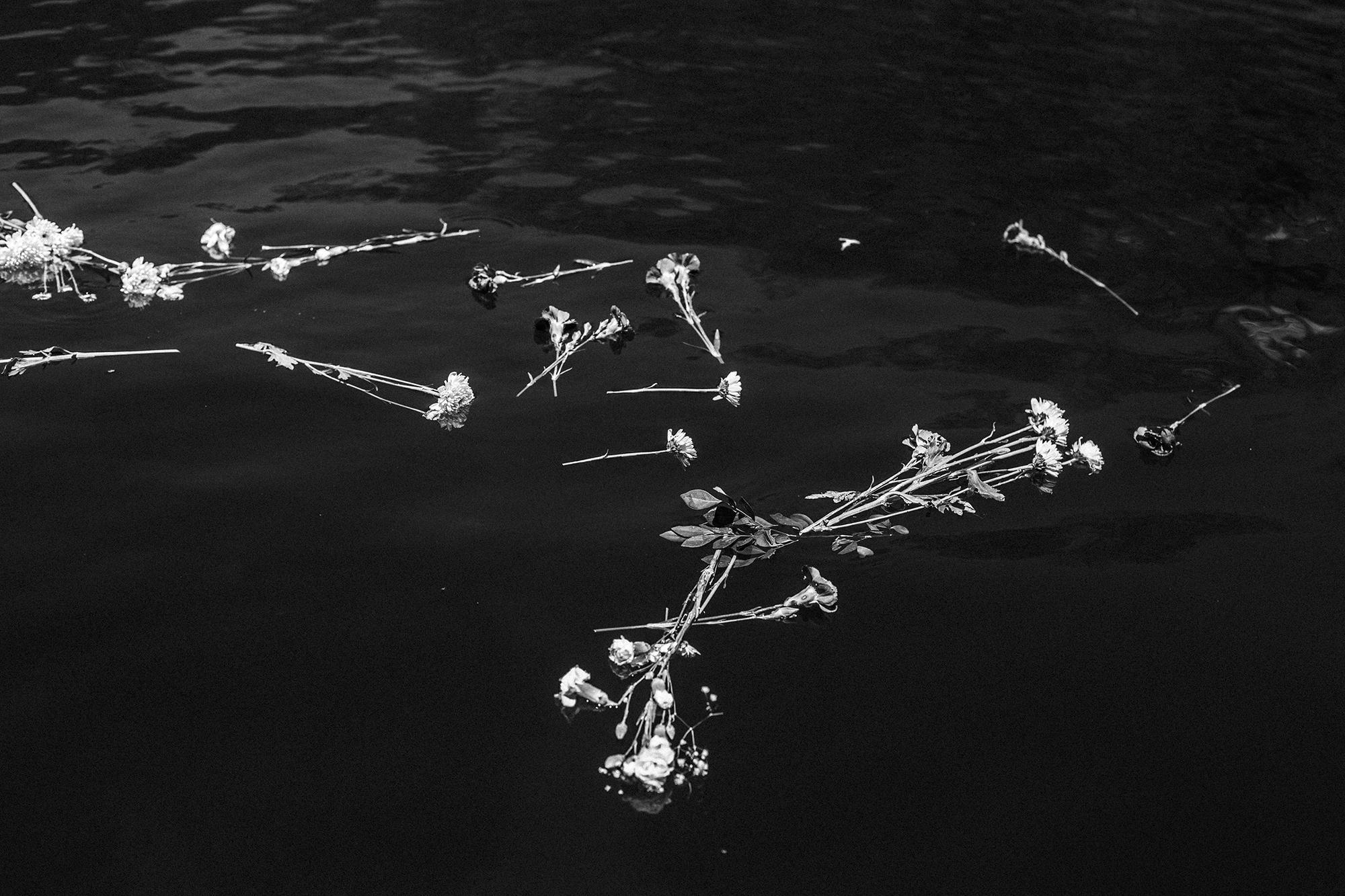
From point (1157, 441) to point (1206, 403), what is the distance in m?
0.41

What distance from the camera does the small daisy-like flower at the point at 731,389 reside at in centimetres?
367

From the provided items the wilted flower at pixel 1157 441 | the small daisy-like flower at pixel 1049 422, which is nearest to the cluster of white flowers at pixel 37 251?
the small daisy-like flower at pixel 1049 422

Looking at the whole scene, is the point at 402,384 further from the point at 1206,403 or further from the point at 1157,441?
the point at 1206,403

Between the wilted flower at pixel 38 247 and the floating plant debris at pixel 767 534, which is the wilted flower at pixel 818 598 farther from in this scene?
the wilted flower at pixel 38 247

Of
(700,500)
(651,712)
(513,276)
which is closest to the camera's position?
(651,712)

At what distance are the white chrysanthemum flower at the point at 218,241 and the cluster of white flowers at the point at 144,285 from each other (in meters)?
0.19

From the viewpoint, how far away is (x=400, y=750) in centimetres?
259

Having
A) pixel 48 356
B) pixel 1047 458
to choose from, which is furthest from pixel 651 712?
pixel 48 356

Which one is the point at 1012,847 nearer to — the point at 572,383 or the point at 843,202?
the point at 572,383

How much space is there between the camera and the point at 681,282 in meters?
4.23

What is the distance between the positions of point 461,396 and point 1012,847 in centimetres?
205

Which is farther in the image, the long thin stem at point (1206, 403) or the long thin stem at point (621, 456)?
the long thin stem at point (1206, 403)

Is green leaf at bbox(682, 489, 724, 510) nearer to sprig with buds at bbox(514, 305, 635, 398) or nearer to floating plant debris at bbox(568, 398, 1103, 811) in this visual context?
floating plant debris at bbox(568, 398, 1103, 811)

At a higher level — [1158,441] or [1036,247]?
[1036,247]
